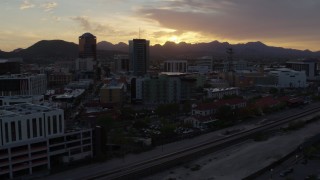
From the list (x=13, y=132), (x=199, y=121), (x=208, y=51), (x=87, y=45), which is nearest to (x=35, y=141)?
(x=13, y=132)

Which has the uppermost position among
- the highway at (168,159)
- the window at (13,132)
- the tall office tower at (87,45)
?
the tall office tower at (87,45)

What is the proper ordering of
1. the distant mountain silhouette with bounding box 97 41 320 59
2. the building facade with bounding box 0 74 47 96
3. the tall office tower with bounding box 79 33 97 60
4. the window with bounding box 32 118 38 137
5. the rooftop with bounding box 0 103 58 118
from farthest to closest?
1. the distant mountain silhouette with bounding box 97 41 320 59
2. the tall office tower with bounding box 79 33 97 60
3. the building facade with bounding box 0 74 47 96
4. the rooftop with bounding box 0 103 58 118
5. the window with bounding box 32 118 38 137

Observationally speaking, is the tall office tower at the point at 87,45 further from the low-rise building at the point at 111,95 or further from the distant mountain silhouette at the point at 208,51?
the distant mountain silhouette at the point at 208,51

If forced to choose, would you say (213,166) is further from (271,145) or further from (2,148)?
(2,148)

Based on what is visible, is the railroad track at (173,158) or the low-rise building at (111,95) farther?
the low-rise building at (111,95)

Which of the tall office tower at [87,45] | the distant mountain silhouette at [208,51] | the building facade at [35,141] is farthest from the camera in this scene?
the distant mountain silhouette at [208,51]

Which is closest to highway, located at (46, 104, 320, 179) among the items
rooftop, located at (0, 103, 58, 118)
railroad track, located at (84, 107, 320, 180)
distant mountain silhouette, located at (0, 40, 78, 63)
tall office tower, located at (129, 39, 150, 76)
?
railroad track, located at (84, 107, 320, 180)

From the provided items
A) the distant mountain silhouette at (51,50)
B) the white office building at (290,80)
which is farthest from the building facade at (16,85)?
the distant mountain silhouette at (51,50)

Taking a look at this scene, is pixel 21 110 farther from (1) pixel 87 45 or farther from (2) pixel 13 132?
(1) pixel 87 45

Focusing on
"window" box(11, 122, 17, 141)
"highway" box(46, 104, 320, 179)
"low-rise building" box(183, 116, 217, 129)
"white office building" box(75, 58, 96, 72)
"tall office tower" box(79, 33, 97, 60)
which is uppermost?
"tall office tower" box(79, 33, 97, 60)

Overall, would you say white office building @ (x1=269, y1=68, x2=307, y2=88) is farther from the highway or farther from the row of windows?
the row of windows

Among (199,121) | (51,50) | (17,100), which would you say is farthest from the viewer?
(51,50)

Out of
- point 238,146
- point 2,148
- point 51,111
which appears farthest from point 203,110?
point 2,148

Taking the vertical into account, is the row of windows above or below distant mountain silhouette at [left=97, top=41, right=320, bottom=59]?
below
